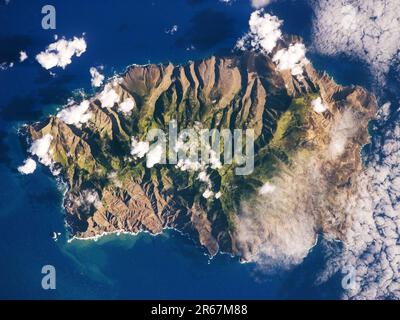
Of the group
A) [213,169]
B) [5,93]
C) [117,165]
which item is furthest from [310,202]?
[5,93]

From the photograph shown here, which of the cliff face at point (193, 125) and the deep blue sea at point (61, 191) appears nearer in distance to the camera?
the cliff face at point (193, 125)

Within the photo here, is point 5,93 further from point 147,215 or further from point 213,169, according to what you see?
point 213,169

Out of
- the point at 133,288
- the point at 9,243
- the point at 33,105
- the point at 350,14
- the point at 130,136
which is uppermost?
the point at 350,14

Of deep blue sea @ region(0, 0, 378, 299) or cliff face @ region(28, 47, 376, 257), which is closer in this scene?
A: cliff face @ region(28, 47, 376, 257)

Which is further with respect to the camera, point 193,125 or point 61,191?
point 61,191
